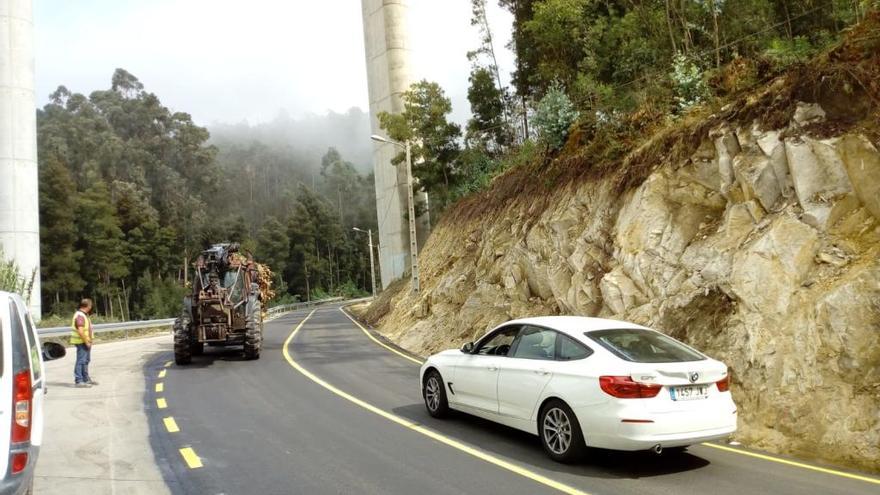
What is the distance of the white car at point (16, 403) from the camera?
4.62 metres

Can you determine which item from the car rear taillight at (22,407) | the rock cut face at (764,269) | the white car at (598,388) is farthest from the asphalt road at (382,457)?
the car rear taillight at (22,407)

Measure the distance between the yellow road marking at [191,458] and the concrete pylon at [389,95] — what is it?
114 feet

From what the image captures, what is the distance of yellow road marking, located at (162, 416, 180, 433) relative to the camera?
902cm

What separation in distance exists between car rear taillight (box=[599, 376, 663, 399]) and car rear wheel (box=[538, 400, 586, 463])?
61 cm

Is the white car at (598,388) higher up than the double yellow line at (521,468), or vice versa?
the white car at (598,388)

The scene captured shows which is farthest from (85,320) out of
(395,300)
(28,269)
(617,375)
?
(28,269)

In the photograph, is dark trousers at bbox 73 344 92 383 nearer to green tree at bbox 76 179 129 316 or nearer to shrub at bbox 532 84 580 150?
shrub at bbox 532 84 580 150

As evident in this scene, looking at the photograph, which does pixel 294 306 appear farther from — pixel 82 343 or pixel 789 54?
pixel 789 54

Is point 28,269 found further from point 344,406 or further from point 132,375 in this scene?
point 344,406

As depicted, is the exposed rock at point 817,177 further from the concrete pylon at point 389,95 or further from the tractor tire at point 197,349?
the concrete pylon at point 389,95

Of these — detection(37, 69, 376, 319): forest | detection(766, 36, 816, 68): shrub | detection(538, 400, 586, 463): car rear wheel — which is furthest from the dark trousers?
detection(37, 69, 376, 319): forest

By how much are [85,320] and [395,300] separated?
20.5 meters

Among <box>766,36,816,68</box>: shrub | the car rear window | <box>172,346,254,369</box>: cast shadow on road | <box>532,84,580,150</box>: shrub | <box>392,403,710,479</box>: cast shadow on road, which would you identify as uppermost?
<box>532,84,580,150</box>: shrub

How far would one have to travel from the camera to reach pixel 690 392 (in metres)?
6.55
